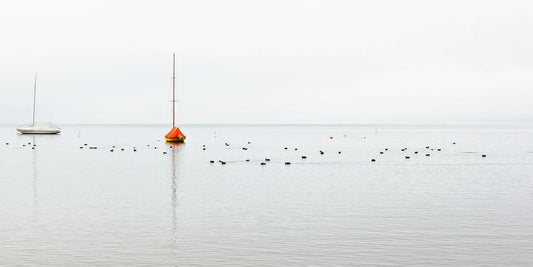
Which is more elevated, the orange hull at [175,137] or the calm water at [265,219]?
the orange hull at [175,137]

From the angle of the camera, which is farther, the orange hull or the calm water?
the orange hull

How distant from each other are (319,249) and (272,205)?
1493 centimetres

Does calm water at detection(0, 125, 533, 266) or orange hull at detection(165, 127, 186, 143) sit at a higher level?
orange hull at detection(165, 127, 186, 143)

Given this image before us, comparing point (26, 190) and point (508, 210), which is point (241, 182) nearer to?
point (26, 190)

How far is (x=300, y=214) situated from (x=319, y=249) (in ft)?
33.7

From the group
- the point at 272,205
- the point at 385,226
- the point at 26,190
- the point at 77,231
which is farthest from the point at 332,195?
the point at 26,190

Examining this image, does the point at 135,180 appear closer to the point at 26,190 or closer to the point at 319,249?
the point at 26,190

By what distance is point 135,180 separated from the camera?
196 feet

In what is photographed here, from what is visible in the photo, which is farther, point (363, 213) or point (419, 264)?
point (363, 213)

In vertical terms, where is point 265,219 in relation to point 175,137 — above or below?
below

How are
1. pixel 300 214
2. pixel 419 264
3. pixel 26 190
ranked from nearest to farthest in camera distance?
pixel 419 264, pixel 300 214, pixel 26 190

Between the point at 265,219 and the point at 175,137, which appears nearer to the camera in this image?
Result: the point at 265,219

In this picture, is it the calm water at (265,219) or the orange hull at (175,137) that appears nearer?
the calm water at (265,219)

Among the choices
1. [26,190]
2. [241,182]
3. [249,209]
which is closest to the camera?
[249,209]
